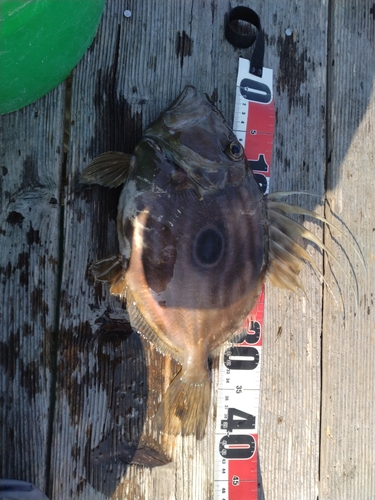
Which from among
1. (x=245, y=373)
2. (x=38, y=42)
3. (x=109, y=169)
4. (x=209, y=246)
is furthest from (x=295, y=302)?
(x=38, y=42)

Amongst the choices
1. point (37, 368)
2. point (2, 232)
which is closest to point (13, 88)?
point (2, 232)

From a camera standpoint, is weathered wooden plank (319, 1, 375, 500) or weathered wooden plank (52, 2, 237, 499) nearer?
weathered wooden plank (52, 2, 237, 499)

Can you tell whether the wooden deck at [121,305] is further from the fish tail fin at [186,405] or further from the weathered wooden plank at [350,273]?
the fish tail fin at [186,405]

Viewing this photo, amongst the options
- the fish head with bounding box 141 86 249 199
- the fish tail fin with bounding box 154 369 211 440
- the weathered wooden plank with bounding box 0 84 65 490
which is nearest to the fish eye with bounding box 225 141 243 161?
the fish head with bounding box 141 86 249 199

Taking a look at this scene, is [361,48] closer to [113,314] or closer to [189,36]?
[189,36]

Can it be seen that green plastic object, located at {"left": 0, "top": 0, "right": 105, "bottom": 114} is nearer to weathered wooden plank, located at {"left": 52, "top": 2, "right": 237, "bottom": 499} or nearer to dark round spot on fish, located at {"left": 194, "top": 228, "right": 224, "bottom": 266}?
weathered wooden plank, located at {"left": 52, "top": 2, "right": 237, "bottom": 499}
